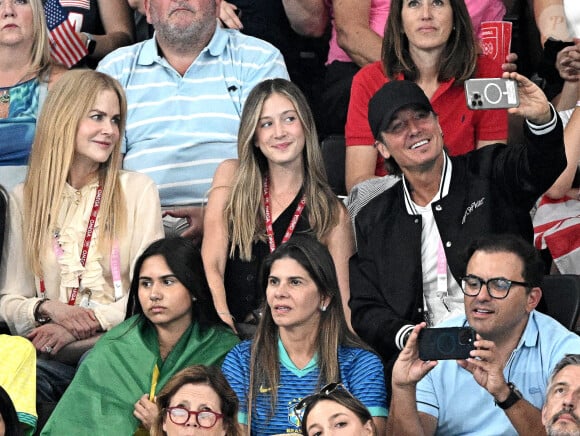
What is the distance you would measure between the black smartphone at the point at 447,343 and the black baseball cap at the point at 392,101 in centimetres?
106

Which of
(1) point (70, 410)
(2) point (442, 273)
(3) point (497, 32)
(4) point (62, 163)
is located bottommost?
(1) point (70, 410)

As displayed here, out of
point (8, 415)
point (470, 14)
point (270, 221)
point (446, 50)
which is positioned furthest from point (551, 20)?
point (8, 415)

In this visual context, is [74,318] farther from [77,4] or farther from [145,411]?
[77,4]

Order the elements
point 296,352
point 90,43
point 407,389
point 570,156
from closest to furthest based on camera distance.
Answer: point 407,389, point 296,352, point 570,156, point 90,43

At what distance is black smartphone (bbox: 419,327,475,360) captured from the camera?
4340mm

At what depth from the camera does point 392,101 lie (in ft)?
17.0

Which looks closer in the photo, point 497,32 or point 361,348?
point 361,348

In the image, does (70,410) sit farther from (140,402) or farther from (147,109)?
(147,109)

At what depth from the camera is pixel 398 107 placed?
5.15 m

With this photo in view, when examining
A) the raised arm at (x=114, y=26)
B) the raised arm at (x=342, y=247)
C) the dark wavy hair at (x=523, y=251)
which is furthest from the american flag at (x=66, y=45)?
the dark wavy hair at (x=523, y=251)

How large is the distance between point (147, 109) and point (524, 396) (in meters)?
2.24

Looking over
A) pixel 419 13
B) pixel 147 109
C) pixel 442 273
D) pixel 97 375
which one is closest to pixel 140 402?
pixel 97 375

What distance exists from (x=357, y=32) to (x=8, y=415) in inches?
109

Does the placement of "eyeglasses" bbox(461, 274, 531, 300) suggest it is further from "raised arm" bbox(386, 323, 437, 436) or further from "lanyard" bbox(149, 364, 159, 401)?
"lanyard" bbox(149, 364, 159, 401)
